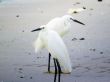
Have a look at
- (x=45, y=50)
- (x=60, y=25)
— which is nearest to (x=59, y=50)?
(x=60, y=25)

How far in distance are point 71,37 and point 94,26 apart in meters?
1.44

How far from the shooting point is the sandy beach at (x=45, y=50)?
824cm

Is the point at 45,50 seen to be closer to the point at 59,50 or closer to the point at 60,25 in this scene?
the point at 60,25

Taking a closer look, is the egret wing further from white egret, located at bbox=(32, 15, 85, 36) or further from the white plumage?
white egret, located at bbox=(32, 15, 85, 36)

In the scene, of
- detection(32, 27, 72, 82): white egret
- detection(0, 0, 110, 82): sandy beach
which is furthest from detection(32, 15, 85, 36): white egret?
detection(32, 27, 72, 82): white egret

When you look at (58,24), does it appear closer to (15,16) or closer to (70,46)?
(70,46)

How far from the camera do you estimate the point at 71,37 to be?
11.3 m

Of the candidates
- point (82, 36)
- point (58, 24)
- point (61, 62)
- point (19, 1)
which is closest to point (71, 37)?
point (82, 36)

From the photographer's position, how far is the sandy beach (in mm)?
8242

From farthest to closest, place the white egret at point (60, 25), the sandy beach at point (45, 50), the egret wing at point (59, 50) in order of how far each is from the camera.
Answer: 1. the white egret at point (60, 25)
2. the sandy beach at point (45, 50)
3. the egret wing at point (59, 50)

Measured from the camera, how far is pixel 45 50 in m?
10.3

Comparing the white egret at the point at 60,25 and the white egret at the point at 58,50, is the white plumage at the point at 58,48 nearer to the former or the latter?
the white egret at the point at 58,50

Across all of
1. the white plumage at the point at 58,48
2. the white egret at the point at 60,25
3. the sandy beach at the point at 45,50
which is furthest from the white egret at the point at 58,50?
the white egret at the point at 60,25

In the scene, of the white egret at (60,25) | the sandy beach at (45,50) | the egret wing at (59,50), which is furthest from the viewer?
the white egret at (60,25)
